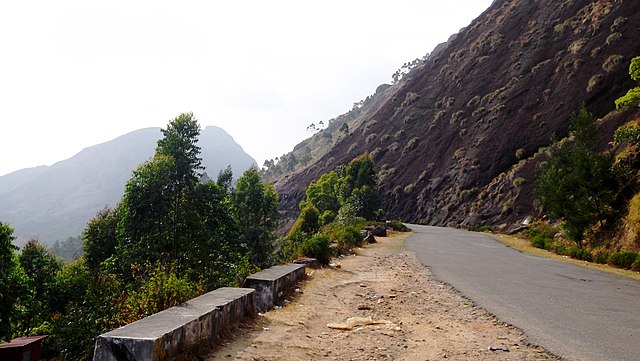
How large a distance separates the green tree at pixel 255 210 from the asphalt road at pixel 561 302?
28.8 m

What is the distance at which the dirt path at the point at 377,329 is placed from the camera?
17.9 feet

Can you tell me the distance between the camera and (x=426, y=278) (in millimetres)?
12258

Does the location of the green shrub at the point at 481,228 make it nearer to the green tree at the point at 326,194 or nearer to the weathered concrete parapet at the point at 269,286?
the green tree at the point at 326,194

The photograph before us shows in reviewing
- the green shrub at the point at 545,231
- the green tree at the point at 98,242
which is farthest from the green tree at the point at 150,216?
the green shrub at the point at 545,231

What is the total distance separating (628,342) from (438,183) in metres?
59.5

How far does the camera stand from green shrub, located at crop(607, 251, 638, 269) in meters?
17.0

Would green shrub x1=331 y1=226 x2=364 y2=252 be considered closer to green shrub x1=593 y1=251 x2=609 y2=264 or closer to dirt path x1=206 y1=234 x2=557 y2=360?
dirt path x1=206 y1=234 x2=557 y2=360

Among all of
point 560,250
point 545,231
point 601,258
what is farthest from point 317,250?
point 545,231

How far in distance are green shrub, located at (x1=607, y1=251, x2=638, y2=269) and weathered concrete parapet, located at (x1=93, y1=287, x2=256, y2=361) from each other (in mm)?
17077

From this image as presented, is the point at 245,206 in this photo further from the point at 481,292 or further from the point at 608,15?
the point at 608,15

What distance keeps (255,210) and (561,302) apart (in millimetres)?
39300

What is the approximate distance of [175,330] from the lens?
4586 millimetres

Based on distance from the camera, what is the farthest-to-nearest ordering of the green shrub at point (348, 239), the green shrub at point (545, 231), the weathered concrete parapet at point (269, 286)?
the green shrub at point (545, 231) < the green shrub at point (348, 239) < the weathered concrete parapet at point (269, 286)

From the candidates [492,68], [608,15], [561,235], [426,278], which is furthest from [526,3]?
[426,278]
